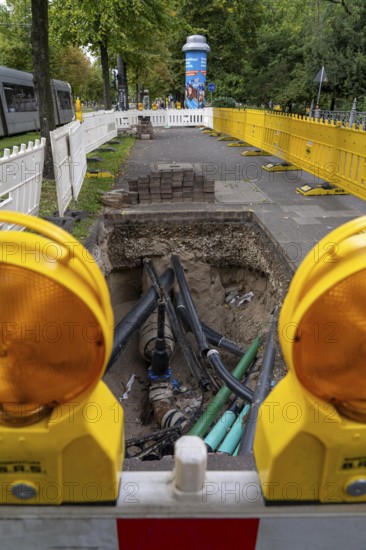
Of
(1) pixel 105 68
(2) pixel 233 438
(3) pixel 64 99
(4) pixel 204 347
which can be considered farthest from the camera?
(3) pixel 64 99

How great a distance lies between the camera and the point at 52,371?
42.9 inches

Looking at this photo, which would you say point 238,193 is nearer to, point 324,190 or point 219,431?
point 324,190

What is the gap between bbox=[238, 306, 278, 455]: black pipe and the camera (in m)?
→ 3.22

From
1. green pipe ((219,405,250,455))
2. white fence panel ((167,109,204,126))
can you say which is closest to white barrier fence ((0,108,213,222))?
green pipe ((219,405,250,455))

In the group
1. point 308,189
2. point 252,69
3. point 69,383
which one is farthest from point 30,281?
point 252,69

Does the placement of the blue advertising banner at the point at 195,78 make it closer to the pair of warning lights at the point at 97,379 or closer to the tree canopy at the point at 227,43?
the tree canopy at the point at 227,43

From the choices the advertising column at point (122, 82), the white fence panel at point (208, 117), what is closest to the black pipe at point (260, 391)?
the advertising column at point (122, 82)

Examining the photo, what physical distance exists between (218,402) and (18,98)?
20.8 m

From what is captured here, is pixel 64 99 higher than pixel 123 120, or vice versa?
pixel 64 99

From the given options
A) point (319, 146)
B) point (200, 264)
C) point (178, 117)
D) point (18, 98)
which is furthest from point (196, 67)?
point (200, 264)

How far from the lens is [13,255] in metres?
0.97

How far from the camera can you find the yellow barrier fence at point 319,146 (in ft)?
25.1

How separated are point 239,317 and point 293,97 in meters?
28.3

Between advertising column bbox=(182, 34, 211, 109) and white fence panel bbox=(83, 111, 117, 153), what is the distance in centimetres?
993
